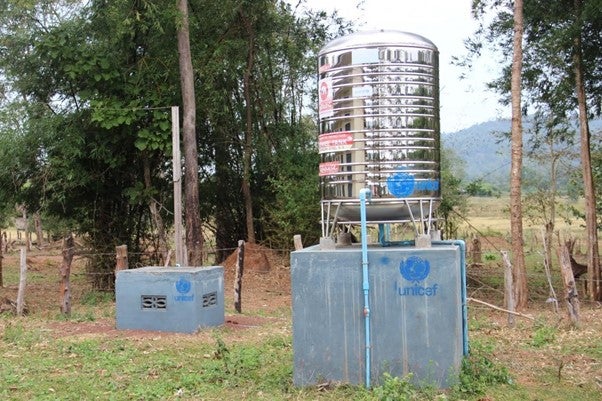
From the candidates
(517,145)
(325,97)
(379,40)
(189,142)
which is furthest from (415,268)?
(189,142)

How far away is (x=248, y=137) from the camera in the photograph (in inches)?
750

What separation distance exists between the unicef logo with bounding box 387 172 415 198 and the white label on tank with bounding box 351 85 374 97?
0.78 m

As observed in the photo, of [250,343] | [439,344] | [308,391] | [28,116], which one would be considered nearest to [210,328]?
[250,343]

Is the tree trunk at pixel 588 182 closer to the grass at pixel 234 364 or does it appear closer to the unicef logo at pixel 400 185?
the grass at pixel 234 364

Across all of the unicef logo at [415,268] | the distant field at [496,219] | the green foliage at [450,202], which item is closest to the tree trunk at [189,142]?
the distant field at [496,219]

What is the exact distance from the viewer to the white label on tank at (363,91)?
20.6 ft

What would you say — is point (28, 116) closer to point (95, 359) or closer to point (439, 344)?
point (95, 359)

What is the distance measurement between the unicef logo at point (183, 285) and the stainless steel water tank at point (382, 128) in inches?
160

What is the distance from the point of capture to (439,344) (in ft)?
20.0

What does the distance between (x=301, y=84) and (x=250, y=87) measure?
155 cm

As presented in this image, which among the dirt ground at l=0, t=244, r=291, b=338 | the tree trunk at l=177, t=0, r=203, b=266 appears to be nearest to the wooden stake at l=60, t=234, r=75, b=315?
the dirt ground at l=0, t=244, r=291, b=338

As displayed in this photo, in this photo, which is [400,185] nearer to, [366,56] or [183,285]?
[366,56]

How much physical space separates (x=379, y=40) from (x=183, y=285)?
16.7 ft

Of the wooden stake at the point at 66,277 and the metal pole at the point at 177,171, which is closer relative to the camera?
the wooden stake at the point at 66,277
